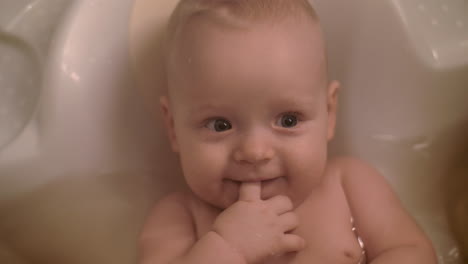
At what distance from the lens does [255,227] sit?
2.51 feet

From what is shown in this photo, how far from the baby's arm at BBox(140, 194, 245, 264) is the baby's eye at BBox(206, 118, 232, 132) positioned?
0.17 metres

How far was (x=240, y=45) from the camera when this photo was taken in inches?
28.7

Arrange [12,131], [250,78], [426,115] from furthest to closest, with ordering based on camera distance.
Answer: [426,115] → [12,131] → [250,78]

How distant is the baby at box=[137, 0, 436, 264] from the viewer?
73 cm

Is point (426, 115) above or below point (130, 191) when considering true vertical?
above

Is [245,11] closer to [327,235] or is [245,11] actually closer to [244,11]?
[244,11]

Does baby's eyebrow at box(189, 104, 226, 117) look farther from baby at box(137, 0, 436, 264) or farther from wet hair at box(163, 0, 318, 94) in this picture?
wet hair at box(163, 0, 318, 94)

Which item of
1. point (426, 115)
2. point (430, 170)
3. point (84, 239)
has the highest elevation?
point (426, 115)

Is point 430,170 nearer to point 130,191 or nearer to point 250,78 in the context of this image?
point 250,78

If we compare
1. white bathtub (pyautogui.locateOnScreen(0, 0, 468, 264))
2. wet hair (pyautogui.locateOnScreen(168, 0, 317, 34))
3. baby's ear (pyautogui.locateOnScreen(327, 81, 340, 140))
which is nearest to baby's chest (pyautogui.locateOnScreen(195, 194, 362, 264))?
baby's ear (pyautogui.locateOnScreen(327, 81, 340, 140))

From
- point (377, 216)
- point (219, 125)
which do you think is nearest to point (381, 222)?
point (377, 216)

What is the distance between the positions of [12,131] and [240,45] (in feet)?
1.62

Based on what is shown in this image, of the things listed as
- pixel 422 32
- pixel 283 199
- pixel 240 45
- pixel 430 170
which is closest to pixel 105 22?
pixel 240 45

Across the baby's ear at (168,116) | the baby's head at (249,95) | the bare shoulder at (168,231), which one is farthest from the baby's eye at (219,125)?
the bare shoulder at (168,231)
